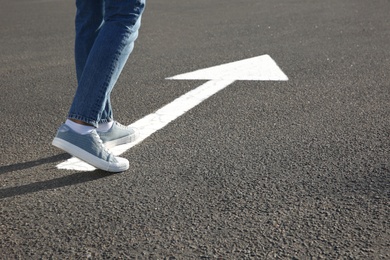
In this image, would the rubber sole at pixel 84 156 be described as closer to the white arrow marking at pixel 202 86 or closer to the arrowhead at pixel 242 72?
the white arrow marking at pixel 202 86

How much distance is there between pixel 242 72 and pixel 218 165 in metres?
2.27

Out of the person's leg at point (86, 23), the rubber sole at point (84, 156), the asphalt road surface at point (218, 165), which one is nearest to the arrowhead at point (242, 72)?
the asphalt road surface at point (218, 165)

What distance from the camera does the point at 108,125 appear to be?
12.1 feet

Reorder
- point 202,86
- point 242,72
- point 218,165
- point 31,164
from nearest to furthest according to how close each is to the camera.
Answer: point 218,165 < point 31,164 < point 202,86 < point 242,72

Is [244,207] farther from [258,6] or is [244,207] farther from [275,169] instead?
[258,6]

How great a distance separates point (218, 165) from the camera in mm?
3365

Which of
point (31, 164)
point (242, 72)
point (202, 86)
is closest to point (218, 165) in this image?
point (31, 164)

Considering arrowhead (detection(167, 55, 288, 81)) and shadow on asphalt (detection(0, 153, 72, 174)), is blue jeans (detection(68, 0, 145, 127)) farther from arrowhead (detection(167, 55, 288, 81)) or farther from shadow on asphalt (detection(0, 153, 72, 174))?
arrowhead (detection(167, 55, 288, 81))

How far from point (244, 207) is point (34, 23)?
6.89 metres

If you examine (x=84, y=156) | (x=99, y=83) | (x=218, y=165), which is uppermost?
(x=99, y=83)

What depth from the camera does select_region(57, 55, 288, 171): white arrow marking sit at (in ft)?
12.4

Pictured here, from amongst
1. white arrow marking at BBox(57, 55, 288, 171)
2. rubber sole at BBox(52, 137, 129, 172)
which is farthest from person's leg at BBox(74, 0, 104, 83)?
white arrow marking at BBox(57, 55, 288, 171)

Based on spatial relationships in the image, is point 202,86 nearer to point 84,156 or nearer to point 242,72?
point 242,72

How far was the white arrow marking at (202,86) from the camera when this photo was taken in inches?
149
